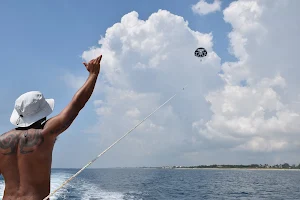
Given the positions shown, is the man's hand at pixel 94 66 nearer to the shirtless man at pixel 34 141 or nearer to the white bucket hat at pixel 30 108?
the shirtless man at pixel 34 141

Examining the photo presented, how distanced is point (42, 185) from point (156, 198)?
4826 cm

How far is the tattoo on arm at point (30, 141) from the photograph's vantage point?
3.08 metres

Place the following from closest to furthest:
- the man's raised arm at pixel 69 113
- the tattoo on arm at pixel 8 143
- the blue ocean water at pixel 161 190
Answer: the man's raised arm at pixel 69 113
the tattoo on arm at pixel 8 143
the blue ocean water at pixel 161 190

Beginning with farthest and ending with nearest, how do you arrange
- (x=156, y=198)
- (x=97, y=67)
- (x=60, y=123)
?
(x=156, y=198), (x=97, y=67), (x=60, y=123)

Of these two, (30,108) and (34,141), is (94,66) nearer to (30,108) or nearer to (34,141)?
(30,108)

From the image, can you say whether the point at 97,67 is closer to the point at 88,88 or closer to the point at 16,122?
the point at 88,88

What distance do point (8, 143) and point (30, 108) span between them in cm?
39

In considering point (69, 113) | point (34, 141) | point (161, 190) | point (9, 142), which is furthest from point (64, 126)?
point (161, 190)

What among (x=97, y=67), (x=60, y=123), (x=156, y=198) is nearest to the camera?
(x=60, y=123)

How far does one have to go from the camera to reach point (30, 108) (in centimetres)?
308

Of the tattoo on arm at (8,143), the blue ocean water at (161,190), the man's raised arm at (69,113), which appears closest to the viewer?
the man's raised arm at (69,113)

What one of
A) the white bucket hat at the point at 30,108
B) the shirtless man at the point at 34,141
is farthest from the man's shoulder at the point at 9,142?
the white bucket hat at the point at 30,108

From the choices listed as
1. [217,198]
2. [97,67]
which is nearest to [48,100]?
[97,67]

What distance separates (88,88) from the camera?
310cm
